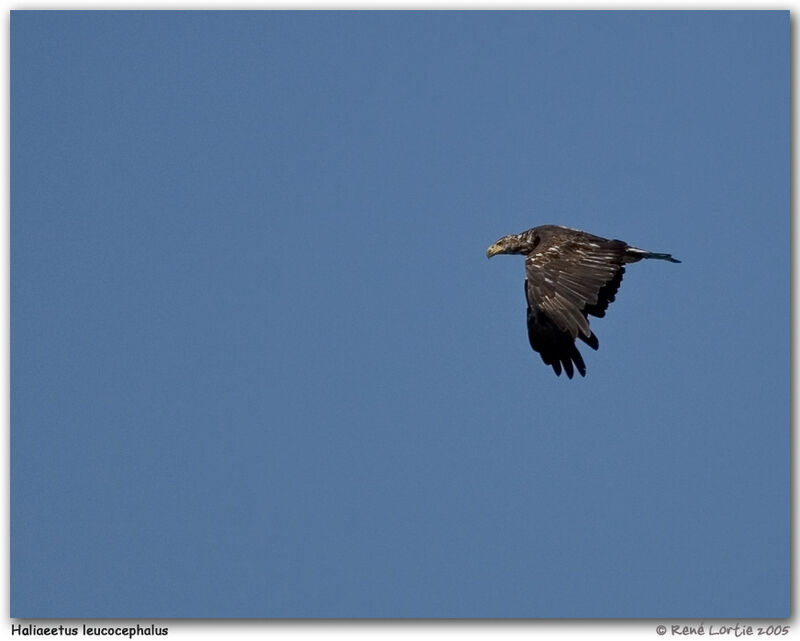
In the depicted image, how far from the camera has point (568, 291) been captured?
17312mm

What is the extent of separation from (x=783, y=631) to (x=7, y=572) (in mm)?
8895

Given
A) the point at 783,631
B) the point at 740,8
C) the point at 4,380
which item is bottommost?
the point at 783,631

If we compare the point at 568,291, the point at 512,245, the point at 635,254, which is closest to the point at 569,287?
the point at 568,291

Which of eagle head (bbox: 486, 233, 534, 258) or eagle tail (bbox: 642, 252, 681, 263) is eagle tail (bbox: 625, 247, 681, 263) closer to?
eagle tail (bbox: 642, 252, 681, 263)

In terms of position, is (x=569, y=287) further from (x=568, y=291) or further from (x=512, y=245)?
(x=512, y=245)

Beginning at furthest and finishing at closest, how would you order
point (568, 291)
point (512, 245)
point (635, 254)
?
point (512, 245)
point (635, 254)
point (568, 291)

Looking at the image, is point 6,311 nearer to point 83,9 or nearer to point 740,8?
point 83,9

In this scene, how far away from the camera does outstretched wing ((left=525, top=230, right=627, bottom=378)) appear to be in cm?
1720

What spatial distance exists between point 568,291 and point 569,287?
2.7 inches

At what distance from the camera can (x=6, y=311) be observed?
16391mm

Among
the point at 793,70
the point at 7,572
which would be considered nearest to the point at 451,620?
the point at 7,572

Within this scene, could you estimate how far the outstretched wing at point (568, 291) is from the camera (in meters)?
17.2

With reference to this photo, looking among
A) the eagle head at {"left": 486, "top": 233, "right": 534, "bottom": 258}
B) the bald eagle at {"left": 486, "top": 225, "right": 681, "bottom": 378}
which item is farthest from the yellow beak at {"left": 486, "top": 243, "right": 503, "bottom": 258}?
the bald eagle at {"left": 486, "top": 225, "right": 681, "bottom": 378}

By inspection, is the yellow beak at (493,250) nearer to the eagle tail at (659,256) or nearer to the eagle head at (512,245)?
the eagle head at (512,245)
